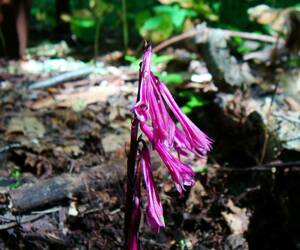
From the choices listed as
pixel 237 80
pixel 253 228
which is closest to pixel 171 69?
pixel 237 80

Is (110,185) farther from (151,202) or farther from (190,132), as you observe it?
(190,132)

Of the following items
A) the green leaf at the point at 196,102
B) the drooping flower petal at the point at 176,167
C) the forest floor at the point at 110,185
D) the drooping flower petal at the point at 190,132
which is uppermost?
the drooping flower petal at the point at 190,132

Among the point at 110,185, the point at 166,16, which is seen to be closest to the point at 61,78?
the point at 166,16

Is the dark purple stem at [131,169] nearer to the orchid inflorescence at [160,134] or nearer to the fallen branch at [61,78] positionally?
the orchid inflorescence at [160,134]

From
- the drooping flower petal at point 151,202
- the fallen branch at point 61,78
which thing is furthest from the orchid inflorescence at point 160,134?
the fallen branch at point 61,78

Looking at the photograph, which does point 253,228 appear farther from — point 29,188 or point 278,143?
point 29,188

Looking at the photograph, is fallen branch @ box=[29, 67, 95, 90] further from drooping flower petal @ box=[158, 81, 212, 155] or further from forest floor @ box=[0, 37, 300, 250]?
drooping flower petal @ box=[158, 81, 212, 155]
